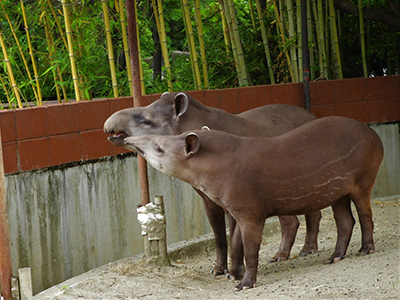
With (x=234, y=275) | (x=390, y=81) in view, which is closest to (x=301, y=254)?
(x=234, y=275)

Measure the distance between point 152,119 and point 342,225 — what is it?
1663mm

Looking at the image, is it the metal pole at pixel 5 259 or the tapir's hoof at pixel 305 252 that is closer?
the metal pole at pixel 5 259

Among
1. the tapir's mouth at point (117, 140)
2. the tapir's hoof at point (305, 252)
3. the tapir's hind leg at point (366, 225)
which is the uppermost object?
the tapir's mouth at point (117, 140)

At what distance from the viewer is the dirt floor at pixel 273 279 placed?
4.28m

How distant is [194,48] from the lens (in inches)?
272

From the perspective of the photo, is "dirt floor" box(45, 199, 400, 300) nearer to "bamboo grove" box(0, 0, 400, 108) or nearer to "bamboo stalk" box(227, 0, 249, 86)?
"bamboo grove" box(0, 0, 400, 108)

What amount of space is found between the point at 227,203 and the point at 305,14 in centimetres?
339

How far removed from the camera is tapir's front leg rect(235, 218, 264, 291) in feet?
15.5

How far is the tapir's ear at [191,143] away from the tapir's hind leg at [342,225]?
1.33 m

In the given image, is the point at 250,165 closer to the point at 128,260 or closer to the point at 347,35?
the point at 128,260

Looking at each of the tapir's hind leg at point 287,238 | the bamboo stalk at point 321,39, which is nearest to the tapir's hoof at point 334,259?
the tapir's hind leg at point 287,238

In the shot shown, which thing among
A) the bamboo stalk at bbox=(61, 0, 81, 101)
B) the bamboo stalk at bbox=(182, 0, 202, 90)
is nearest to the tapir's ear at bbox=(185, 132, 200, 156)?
the bamboo stalk at bbox=(61, 0, 81, 101)

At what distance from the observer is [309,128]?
16.6 feet

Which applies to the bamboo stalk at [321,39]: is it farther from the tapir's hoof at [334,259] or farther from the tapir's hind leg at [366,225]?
the tapir's hoof at [334,259]
